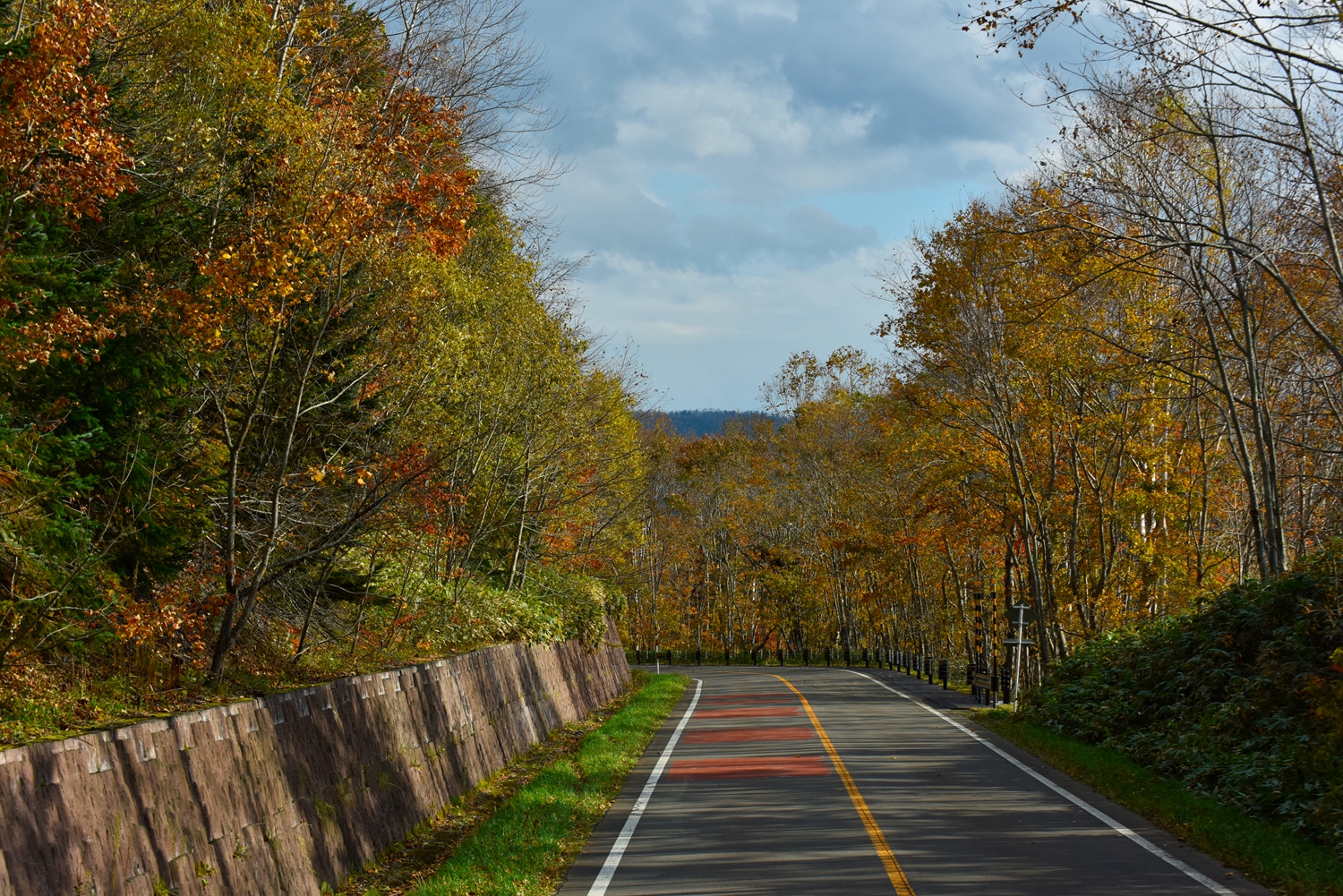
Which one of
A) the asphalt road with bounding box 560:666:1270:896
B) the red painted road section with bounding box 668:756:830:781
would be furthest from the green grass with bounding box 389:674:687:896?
the red painted road section with bounding box 668:756:830:781

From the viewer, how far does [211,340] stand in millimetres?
9164

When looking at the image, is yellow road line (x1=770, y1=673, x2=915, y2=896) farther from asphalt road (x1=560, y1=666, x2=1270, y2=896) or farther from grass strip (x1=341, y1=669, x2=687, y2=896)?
grass strip (x1=341, y1=669, x2=687, y2=896)

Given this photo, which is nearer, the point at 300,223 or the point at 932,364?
the point at 300,223

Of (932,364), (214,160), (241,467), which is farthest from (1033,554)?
(214,160)

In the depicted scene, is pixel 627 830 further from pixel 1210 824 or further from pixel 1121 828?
pixel 1210 824

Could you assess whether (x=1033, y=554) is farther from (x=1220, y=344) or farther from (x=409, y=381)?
(x=409, y=381)

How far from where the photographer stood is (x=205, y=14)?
10.2 metres

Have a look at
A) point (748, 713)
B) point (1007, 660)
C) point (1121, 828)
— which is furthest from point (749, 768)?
point (1007, 660)

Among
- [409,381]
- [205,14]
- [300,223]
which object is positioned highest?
[205,14]

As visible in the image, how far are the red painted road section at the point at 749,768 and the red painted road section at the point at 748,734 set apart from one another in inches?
101

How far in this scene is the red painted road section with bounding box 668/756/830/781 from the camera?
14.4 metres

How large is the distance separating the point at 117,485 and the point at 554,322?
13.5 meters

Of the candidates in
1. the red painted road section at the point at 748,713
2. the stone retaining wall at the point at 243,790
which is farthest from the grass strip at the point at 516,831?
the red painted road section at the point at 748,713

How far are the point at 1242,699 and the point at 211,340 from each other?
1325 centimetres
